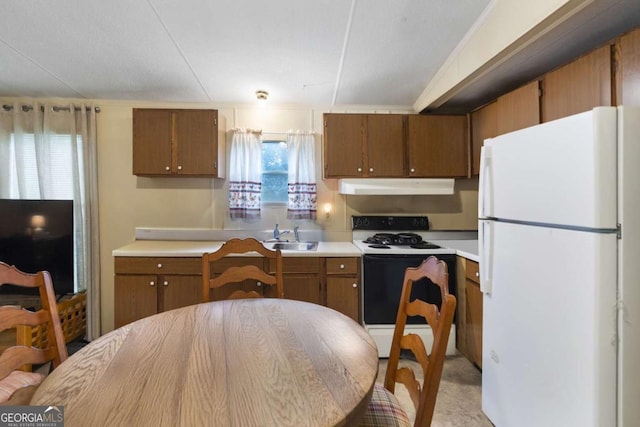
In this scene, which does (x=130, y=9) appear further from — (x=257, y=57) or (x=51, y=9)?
(x=257, y=57)

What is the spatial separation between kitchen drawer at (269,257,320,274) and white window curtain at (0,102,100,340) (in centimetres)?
183

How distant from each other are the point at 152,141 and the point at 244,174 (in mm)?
845

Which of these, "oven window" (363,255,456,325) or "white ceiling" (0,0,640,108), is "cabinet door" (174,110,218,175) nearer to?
"white ceiling" (0,0,640,108)

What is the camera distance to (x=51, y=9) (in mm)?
1703

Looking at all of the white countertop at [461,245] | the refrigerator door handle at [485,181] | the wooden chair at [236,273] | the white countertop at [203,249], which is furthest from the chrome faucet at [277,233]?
the refrigerator door handle at [485,181]

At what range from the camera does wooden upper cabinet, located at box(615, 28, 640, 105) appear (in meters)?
1.40

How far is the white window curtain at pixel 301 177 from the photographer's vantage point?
2979 mm

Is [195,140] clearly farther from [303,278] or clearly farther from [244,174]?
[303,278]

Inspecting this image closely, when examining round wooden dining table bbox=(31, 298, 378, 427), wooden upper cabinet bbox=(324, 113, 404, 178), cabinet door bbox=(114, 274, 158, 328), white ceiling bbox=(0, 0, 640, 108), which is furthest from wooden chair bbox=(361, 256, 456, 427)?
cabinet door bbox=(114, 274, 158, 328)

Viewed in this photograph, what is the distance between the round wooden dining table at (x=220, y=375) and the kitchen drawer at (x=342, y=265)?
3.97 ft

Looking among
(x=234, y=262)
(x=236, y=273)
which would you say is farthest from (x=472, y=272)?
(x=234, y=262)

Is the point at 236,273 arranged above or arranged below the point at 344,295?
above

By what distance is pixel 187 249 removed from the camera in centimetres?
256

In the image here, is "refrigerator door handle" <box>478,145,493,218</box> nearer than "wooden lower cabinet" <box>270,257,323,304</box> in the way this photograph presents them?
Yes
